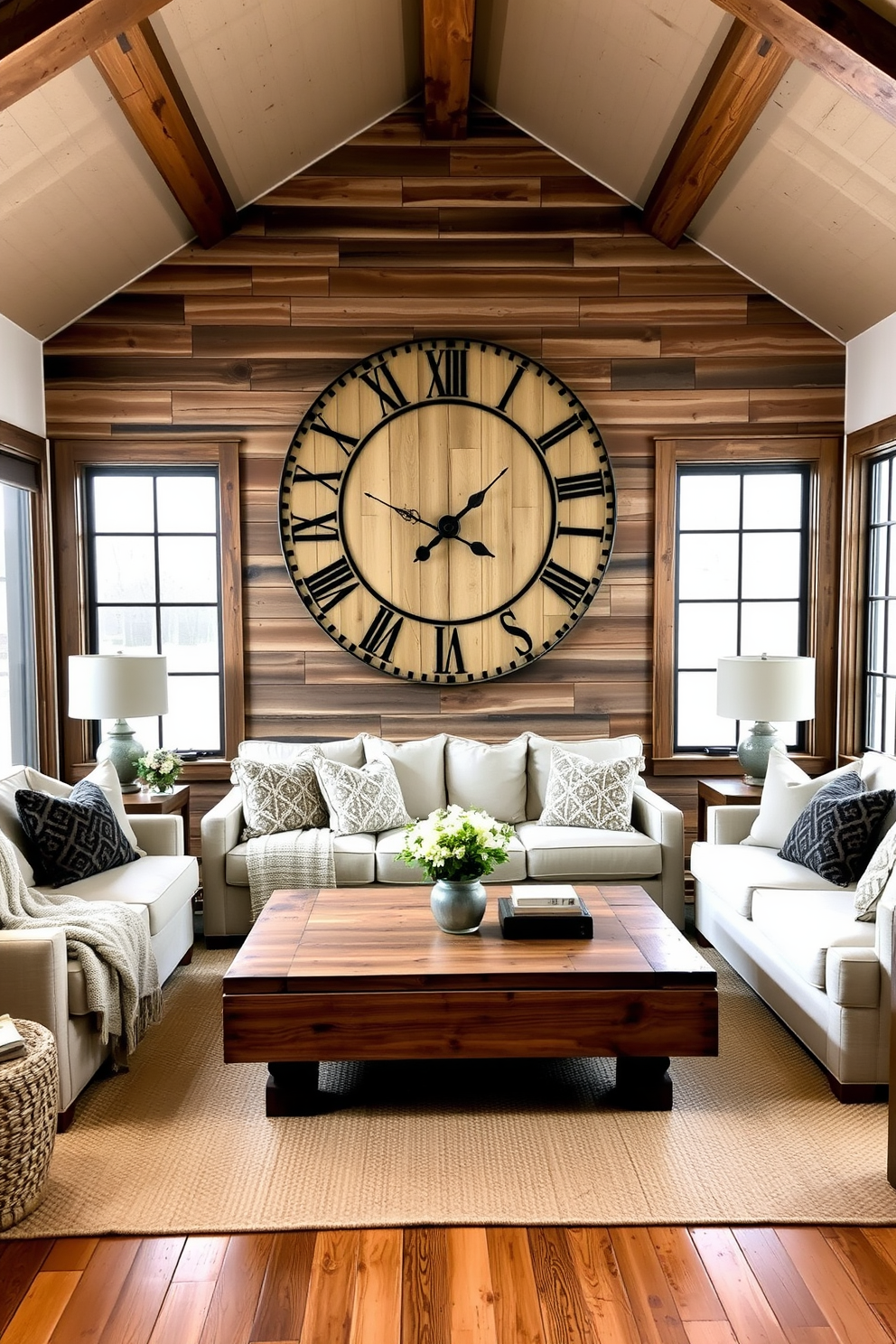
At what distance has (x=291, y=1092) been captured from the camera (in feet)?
9.79

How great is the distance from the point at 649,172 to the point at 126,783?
137 inches

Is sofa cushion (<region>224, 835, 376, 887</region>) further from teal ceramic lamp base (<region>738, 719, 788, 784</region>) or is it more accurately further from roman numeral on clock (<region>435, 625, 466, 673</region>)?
teal ceramic lamp base (<region>738, 719, 788, 784</region>)

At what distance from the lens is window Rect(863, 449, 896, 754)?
183 inches

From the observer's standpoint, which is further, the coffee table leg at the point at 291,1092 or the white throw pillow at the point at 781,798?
the white throw pillow at the point at 781,798

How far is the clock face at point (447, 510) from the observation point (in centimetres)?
497

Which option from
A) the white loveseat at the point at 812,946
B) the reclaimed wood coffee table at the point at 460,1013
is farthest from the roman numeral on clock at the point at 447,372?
the reclaimed wood coffee table at the point at 460,1013

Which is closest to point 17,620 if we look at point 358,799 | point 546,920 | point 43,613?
point 43,613

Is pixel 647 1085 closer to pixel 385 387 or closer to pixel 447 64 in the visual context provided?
pixel 385 387

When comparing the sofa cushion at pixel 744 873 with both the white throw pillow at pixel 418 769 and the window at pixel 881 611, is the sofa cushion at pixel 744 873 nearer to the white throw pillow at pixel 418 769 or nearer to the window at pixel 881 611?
the window at pixel 881 611

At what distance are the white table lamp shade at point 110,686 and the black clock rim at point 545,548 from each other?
3.65ft

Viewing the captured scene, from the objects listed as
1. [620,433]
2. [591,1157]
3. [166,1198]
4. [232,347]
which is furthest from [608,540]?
[166,1198]

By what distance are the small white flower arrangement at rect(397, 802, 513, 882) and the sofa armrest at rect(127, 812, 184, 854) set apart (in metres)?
1.38

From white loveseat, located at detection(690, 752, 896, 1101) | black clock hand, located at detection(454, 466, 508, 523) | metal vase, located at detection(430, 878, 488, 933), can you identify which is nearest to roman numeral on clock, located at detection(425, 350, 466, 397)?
black clock hand, located at detection(454, 466, 508, 523)

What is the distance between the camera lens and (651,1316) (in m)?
2.10
